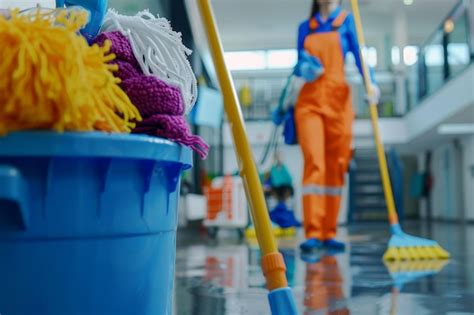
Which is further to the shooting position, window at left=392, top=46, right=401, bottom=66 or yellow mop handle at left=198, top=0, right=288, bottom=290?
window at left=392, top=46, right=401, bottom=66

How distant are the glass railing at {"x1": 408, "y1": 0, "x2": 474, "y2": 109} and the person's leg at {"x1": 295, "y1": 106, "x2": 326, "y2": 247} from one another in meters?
5.07

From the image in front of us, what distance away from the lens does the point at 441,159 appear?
1228 centimetres

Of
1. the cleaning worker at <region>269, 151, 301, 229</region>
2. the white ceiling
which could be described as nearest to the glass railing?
the cleaning worker at <region>269, 151, 301, 229</region>

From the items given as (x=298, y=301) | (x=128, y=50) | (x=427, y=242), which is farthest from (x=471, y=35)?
(x=128, y=50)

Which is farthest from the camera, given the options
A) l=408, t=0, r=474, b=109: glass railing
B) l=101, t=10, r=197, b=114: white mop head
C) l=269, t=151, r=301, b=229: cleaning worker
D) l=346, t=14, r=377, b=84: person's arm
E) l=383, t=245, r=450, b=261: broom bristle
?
l=408, t=0, r=474, b=109: glass railing

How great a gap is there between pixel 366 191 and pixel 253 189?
11454 mm

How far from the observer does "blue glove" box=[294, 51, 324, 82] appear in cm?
298

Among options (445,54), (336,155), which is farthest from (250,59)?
(336,155)

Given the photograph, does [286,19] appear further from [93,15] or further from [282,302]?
[282,302]

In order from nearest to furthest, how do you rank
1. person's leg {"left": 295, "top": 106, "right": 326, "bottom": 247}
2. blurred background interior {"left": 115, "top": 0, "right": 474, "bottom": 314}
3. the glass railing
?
1. blurred background interior {"left": 115, "top": 0, "right": 474, "bottom": 314}
2. person's leg {"left": 295, "top": 106, "right": 326, "bottom": 247}
3. the glass railing

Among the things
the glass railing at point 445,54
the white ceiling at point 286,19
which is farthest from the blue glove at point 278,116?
the white ceiling at point 286,19

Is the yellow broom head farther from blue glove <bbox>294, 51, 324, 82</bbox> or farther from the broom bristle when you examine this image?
blue glove <bbox>294, 51, 324, 82</bbox>

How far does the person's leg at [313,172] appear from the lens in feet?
9.66

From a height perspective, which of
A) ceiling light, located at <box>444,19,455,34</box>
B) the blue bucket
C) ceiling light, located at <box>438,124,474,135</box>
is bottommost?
the blue bucket
